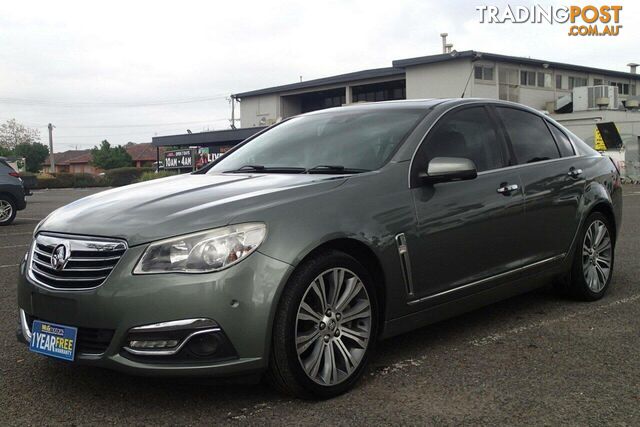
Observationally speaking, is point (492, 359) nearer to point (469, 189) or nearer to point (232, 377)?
point (469, 189)

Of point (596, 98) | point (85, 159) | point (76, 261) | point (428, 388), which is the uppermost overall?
point (596, 98)

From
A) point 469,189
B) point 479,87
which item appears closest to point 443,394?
point 469,189

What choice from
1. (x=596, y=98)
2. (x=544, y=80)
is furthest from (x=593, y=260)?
(x=544, y=80)

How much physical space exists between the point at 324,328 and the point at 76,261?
1.22 m

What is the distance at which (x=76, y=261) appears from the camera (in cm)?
301

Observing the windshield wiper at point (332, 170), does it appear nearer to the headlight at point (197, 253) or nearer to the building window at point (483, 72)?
the headlight at point (197, 253)

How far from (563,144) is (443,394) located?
280cm

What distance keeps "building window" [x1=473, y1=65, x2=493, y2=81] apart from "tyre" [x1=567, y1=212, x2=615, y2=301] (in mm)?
35614

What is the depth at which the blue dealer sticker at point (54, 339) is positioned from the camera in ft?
9.79

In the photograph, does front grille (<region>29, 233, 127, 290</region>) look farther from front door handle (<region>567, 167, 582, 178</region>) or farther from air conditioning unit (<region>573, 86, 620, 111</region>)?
air conditioning unit (<region>573, 86, 620, 111</region>)

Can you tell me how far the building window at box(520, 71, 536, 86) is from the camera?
138 ft

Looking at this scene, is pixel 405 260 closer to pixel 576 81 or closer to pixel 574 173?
pixel 574 173

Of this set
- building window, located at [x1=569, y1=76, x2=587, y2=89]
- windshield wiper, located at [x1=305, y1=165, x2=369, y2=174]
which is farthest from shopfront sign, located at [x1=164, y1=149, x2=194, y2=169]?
windshield wiper, located at [x1=305, y1=165, x2=369, y2=174]

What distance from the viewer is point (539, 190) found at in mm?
4613
